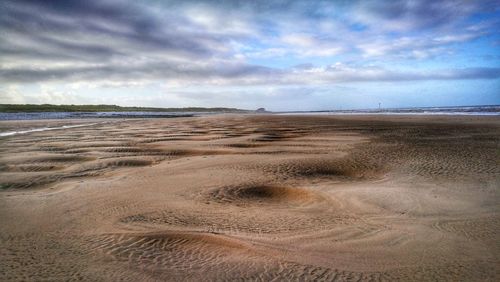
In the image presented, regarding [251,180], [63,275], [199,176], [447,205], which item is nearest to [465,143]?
[447,205]

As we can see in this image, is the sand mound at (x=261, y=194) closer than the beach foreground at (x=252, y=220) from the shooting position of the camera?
No

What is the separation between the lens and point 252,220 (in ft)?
14.5

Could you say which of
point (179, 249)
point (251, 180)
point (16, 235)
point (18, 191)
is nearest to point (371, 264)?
point (179, 249)

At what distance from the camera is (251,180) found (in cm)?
674

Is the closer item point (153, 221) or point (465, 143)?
point (153, 221)

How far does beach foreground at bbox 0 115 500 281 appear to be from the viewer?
3.07 metres

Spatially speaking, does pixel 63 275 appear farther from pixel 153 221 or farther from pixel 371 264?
pixel 371 264

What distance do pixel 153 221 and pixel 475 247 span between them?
13.2 feet

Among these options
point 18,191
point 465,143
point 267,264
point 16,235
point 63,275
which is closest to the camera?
point 63,275

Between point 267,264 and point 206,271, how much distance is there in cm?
61

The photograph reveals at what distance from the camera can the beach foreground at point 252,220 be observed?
10.1ft

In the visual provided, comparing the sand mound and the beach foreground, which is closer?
the beach foreground

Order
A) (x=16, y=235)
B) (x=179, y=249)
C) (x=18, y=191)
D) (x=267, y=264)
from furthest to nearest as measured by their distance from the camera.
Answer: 1. (x=18, y=191)
2. (x=16, y=235)
3. (x=179, y=249)
4. (x=267, y=264)

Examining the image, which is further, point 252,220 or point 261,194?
point 261,194
